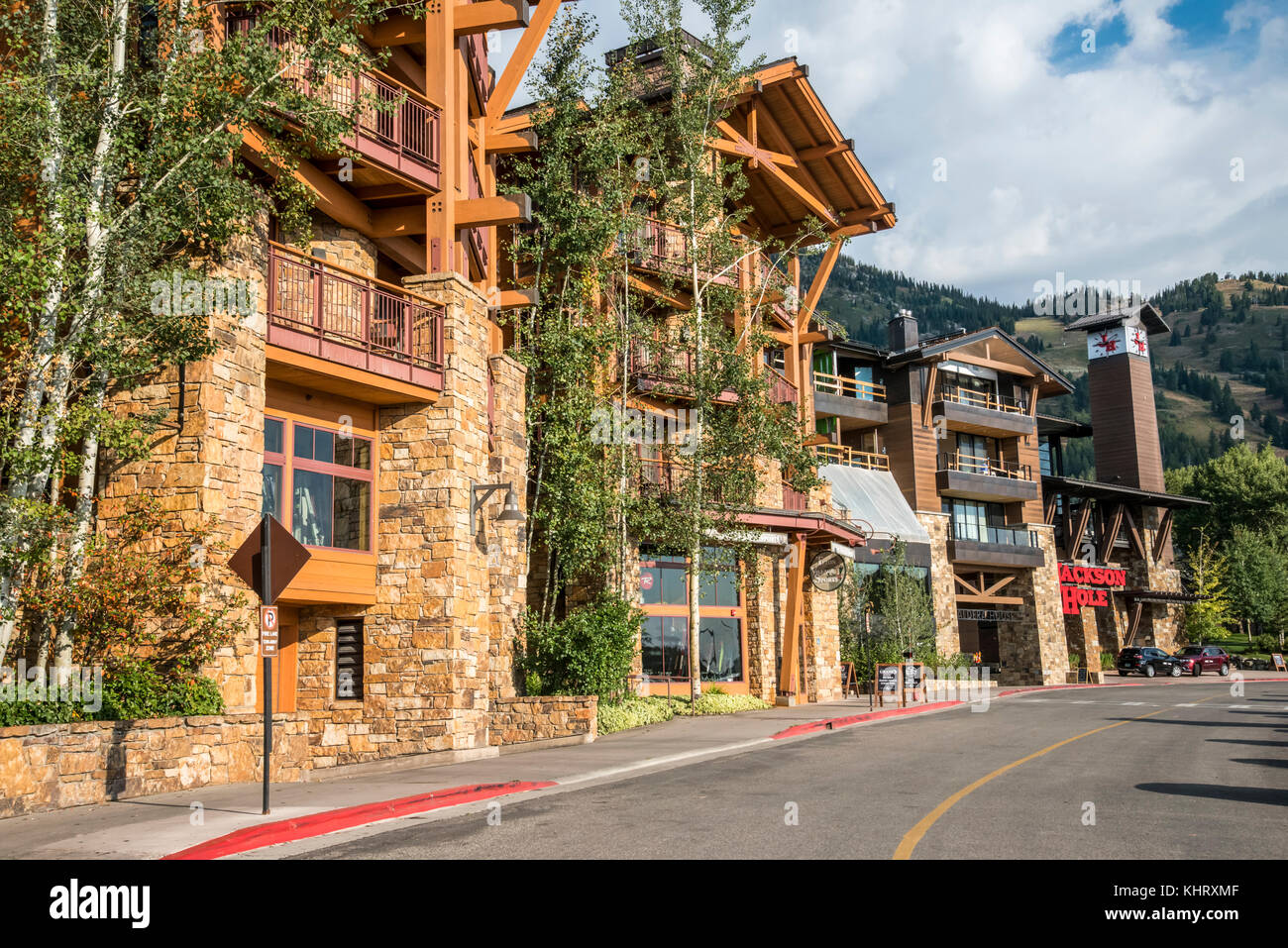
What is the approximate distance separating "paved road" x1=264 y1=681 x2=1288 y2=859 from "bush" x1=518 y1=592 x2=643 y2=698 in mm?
4240

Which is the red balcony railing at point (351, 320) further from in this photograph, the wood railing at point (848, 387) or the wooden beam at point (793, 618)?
the wood railing at point (848, 387)

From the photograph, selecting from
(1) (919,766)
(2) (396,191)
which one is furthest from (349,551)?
(1) (919,766)

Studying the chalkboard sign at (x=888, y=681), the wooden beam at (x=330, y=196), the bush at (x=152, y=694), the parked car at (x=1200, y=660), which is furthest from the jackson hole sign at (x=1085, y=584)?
the bush at (x=152, y=694)

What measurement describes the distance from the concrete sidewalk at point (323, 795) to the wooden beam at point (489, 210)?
32.1 ft

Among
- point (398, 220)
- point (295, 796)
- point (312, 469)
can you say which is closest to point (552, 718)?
point (312, 469)

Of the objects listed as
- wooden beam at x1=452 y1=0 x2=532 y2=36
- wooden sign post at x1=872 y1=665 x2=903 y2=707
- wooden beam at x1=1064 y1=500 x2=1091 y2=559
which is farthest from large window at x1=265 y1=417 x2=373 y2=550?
wooden beam at x1=1064 y1=500 x2=1091 y2=559

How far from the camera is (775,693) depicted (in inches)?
1188

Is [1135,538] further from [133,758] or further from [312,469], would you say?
[133,758]

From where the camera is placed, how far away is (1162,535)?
64.8 metres

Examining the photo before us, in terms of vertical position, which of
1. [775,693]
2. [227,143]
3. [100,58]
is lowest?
[775,693]

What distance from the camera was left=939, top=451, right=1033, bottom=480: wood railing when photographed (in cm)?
5031

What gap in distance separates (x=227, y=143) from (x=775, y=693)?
21.9 metres
